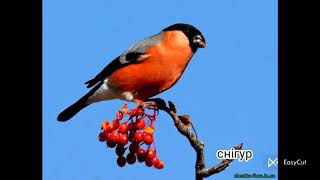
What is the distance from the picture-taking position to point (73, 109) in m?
4.61

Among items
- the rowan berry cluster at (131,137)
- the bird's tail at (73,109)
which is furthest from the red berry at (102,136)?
the bird's tail at (73,109)

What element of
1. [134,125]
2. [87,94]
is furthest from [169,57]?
[134,125]

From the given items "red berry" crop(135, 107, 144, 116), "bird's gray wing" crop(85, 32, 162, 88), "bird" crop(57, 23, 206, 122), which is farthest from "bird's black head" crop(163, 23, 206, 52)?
"red berry" crop(135, 107, 144, 116)

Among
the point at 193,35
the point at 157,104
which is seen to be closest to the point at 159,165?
the point at 157,104

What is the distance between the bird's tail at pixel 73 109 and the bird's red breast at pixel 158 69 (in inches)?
15.0

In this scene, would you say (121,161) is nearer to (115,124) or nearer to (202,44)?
(115,124)

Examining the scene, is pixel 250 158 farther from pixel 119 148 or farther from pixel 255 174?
pixel 119 148

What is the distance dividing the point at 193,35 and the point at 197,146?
4.55 ft

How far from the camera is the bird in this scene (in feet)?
14.2

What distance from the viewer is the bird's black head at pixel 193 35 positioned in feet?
13.8

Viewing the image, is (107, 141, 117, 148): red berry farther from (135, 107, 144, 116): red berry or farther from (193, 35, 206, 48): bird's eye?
(193, 35, 206, 48): bird's eye

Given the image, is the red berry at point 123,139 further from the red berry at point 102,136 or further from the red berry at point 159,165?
the red berry at point 159,165

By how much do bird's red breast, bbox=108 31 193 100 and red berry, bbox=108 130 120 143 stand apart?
3.27 feet
